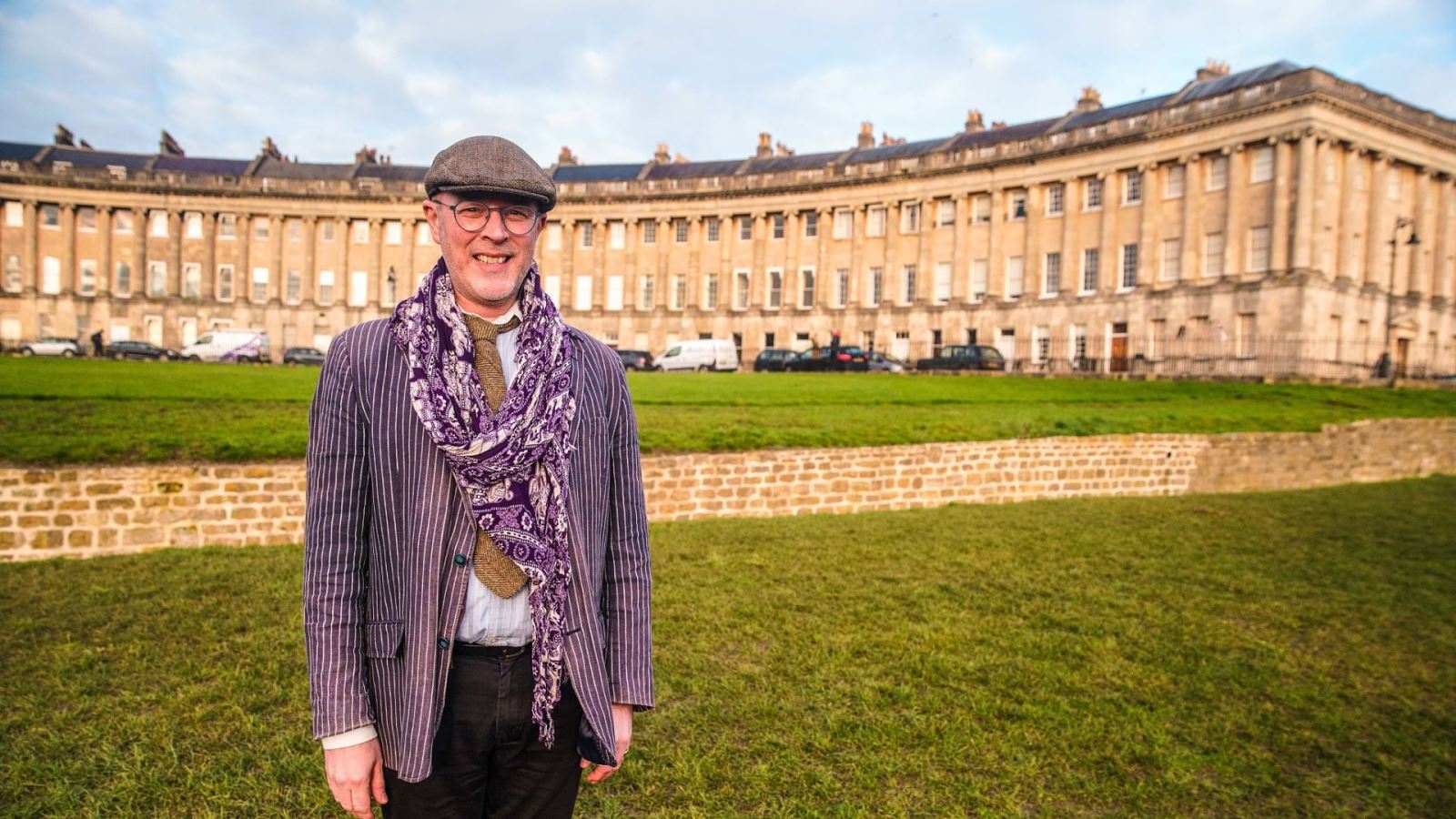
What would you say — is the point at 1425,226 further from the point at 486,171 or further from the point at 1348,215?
the point at 486,171

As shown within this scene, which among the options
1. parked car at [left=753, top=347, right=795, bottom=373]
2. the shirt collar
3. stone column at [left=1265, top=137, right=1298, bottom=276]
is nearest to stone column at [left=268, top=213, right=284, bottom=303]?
parked car at [left=753, top=347, right=795, bottom=373]

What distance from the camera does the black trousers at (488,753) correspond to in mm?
2121

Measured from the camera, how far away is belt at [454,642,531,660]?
214 cm

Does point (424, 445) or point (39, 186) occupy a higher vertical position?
point (39, 186)

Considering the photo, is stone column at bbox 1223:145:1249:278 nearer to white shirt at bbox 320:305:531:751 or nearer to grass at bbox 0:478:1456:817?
grass at bbox 0:478:1456:817

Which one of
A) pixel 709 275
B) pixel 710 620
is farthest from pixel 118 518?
pixel 709 275

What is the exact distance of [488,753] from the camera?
220 cm

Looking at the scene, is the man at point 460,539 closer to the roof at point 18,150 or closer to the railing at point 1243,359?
the railing at point 1243,359

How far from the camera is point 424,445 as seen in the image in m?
2.08

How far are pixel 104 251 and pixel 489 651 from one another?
224 ft

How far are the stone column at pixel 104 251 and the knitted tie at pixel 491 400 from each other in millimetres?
67078

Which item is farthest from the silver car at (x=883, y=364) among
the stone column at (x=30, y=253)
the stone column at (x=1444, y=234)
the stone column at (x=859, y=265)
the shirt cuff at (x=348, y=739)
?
the stone column at (x=30, y=253)

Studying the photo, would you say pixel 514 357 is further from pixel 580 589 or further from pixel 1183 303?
pixel 1183 303

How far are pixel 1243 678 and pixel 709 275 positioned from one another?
5105 cm
